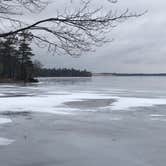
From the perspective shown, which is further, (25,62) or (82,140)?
(25,62)

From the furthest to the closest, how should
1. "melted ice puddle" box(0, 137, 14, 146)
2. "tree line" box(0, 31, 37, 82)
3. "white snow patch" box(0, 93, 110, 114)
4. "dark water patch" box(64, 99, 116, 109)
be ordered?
1. "tree line" box(0, 31, 37, 82)
2. "dark water patch" box(64, 99, 116, 109)
3. "white snow patch" box(0, 93, 110, 114)
4. "melted ice puddle" box(0, 137, 14, 146)

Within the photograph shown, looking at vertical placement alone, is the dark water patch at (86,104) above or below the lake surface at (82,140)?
below

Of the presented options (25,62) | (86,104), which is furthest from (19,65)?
(86,104)

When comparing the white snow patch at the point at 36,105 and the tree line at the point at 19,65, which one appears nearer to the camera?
the white snow patch at the point at 36,105

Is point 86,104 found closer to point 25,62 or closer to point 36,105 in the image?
point 36,105

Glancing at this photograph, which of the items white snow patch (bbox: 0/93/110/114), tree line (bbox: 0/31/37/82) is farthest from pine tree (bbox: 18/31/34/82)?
white snow patch (bbox: 0/93/110/114)

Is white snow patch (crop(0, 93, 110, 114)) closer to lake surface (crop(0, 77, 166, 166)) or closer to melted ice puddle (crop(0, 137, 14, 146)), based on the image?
lake surface (crop(0, 77, 166, 166))

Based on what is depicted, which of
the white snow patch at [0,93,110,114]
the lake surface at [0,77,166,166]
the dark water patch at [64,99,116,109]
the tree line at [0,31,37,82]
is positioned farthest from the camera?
the tree line at [0,31,37,82]

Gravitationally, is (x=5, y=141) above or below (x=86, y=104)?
above

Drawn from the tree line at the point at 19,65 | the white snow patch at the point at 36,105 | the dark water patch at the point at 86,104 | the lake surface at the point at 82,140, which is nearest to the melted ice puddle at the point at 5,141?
the lake surface at the point at 82,140

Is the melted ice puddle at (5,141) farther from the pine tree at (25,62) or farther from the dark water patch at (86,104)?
the pine tree at (25,62)

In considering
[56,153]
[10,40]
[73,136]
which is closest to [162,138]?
[73,136]

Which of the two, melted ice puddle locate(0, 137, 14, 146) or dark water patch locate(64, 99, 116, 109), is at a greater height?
melted ice puddle locate(0, 137, 14, 146)

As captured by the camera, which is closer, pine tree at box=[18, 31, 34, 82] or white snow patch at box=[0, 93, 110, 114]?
white snow patch at box=[0, 93, 110, 114]
